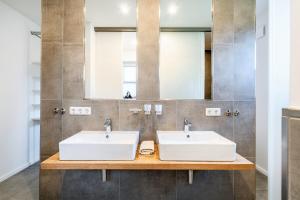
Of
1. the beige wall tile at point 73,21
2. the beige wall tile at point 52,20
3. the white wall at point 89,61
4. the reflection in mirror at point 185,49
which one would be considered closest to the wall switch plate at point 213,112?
the reflection in mirror at point 185,49

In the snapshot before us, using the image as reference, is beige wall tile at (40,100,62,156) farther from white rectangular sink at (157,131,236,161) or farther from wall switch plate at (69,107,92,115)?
white rectangular sink at (157,131,236,161)

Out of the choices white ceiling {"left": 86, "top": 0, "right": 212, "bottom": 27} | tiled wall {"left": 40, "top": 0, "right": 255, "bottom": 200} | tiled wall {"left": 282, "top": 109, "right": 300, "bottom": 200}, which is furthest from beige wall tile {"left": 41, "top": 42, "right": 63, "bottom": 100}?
tiled wall {"left": 282, "top": 109, "right": 300, "bottom": 200}

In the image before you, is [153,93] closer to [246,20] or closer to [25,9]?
[246,20]

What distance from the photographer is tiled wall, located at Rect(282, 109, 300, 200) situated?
2.35 ft

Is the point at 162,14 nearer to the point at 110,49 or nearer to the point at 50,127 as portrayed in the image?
the point at 110,49

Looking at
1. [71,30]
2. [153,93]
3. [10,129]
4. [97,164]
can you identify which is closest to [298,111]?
[97,164]

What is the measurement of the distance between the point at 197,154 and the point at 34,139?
3361 millimetres

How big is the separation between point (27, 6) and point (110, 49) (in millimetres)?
1838

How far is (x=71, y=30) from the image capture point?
236 centimetres

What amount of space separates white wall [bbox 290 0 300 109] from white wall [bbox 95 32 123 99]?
182 cm

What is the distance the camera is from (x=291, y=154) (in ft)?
2.43

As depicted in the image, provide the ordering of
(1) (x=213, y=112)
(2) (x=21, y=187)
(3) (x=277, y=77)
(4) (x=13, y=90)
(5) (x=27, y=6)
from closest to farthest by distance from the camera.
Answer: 1. (3) (x=277, y=77)
2. (1) (x=213, y=112)
3. (2) (x=21, y=187)
4. (5) (x=27, y=6)
5. (4) (x=13, y=90)

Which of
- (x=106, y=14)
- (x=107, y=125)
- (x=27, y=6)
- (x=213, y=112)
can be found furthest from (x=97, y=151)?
(x=27, y=6)

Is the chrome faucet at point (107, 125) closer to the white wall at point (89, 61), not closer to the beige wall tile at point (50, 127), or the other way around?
the white wall at point (89, 61)
